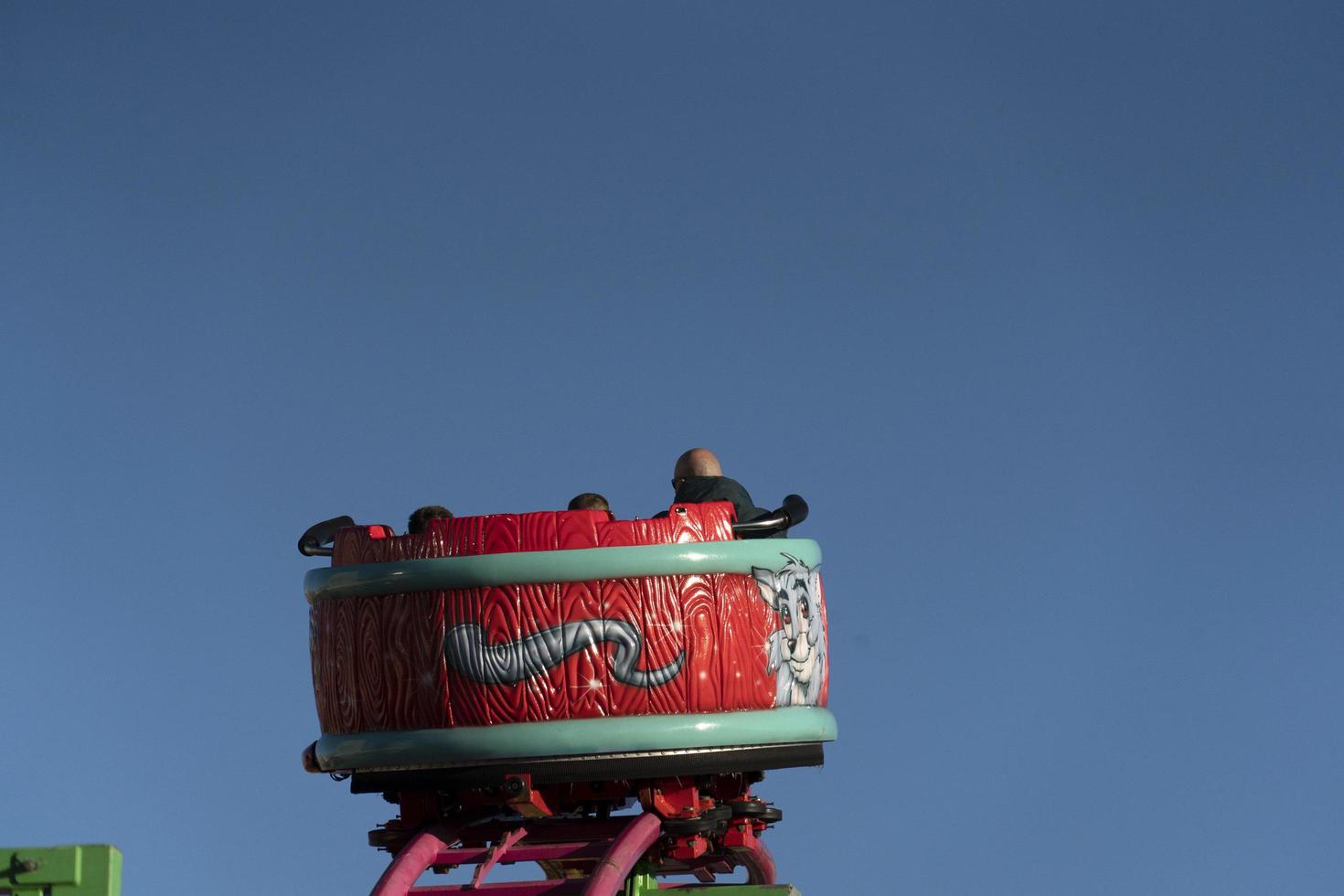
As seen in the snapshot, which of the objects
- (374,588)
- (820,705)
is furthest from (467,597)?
(820,705)

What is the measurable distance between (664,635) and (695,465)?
1.48 metres

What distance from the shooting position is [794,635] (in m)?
9.72

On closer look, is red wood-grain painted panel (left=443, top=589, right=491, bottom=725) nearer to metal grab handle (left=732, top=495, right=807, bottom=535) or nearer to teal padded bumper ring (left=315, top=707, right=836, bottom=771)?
teal padded bumper ring (left=315, top=707, right=836, bottom=771)

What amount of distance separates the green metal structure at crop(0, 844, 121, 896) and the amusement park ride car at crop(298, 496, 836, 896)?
3346mm

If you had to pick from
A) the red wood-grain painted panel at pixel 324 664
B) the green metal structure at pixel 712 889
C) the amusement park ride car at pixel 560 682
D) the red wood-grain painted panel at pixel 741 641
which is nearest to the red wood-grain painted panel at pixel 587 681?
the amusement park ride car at pixel 560 682

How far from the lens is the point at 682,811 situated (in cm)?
957

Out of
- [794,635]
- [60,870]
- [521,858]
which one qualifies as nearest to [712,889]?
[521,858]

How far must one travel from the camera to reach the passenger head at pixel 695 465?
1045 centimetres

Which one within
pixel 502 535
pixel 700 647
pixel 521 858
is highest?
pixel 502 535

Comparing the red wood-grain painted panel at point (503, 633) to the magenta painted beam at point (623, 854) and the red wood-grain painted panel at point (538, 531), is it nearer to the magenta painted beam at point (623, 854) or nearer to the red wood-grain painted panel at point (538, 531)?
the red wood-grain painted panel at point (538, 531)

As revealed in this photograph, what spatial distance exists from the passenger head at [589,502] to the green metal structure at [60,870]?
14.4ft

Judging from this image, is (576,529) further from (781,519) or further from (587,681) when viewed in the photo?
(781,519)

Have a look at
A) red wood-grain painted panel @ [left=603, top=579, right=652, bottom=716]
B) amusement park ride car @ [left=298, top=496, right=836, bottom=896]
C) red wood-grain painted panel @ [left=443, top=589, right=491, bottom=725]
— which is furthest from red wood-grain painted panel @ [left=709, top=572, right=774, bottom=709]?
red wood-grain painted panel @ [left=443, top=589, right=491, bottom=725]

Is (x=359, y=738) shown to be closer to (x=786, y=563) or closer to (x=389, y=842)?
(x=389, y=842)
